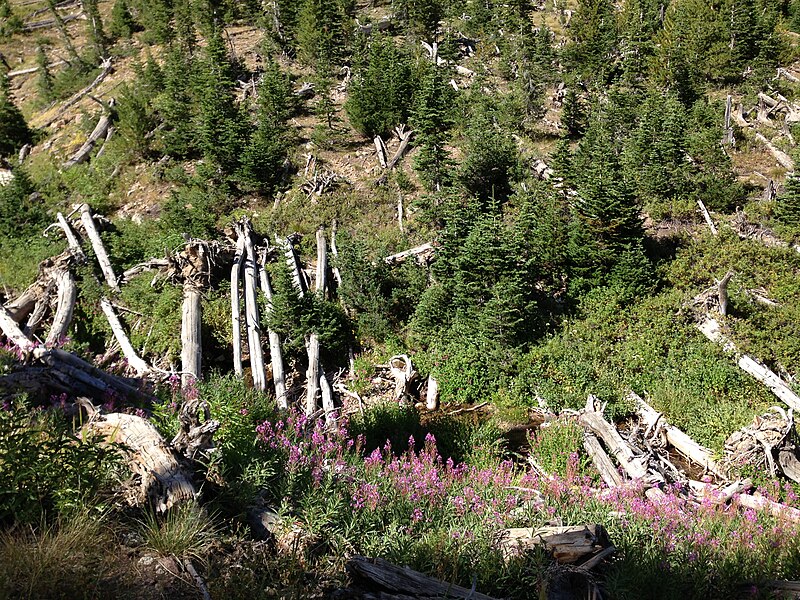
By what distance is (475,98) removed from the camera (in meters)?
23.0

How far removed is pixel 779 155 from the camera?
2067 centimetres

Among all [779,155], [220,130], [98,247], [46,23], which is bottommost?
[98,247]

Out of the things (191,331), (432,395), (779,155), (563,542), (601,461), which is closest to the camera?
(563,542)

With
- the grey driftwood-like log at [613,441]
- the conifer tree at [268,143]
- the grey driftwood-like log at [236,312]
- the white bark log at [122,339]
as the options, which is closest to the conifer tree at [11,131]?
the conifer tree at [268,143]

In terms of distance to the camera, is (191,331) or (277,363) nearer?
(277,363)

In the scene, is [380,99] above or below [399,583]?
above

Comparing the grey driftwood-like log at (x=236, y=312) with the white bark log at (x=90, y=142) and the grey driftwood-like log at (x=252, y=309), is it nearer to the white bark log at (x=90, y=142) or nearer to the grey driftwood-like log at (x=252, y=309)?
the grey driftwood-like log at (x=252, y=309)

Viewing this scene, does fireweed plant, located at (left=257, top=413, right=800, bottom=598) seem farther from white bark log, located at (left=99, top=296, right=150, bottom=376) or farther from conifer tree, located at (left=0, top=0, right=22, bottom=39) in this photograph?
conifer tree, located at (left=0, top=0, right=22, bottom=39)

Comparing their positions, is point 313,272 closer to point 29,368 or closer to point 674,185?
point 29,368

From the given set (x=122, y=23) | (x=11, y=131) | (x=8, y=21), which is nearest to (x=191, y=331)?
(x=11, y=131)

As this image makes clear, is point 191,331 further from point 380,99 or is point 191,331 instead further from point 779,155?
point 779,155

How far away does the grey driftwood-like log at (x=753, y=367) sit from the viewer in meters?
10.3

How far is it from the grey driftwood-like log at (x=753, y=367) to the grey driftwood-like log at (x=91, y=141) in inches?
1007

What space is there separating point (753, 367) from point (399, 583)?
10.7 meters
